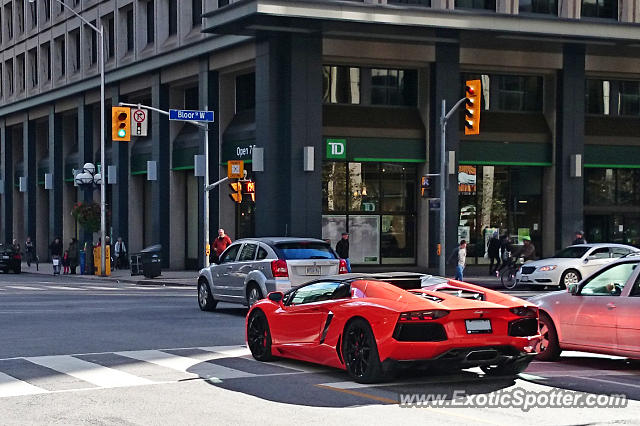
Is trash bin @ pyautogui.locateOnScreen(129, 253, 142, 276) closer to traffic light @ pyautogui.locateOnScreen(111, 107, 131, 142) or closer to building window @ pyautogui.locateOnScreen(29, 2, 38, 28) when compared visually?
traffic light @ pyautogui.locateOnScreen(111, 107, 131, 142)

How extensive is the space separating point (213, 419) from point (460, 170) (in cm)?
3301

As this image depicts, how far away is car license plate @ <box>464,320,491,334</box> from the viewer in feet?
37.8

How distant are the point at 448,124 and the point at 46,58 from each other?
3305 centimetres

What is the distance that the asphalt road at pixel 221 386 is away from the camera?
A: 9906 mm

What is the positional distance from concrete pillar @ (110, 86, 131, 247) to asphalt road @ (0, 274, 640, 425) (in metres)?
36.0

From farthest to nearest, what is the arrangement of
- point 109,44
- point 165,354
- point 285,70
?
1. point 109,44
2. point 285,70
3. point 165,354

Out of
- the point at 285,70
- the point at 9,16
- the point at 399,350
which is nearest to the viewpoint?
the point at 399,350

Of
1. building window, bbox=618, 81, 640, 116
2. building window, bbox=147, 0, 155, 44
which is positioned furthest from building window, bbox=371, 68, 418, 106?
building window, bbox=147, 0, 155, 44

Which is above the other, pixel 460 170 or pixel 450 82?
pixel 450 82

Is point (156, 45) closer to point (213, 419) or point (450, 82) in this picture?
point (450, 82)

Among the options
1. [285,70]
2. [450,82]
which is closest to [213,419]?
[285,70]

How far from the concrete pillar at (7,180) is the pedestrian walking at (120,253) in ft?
77.6

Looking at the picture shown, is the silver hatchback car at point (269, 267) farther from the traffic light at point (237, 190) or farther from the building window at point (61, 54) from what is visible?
the building window at point (61, 54)

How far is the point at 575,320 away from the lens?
13617mm
